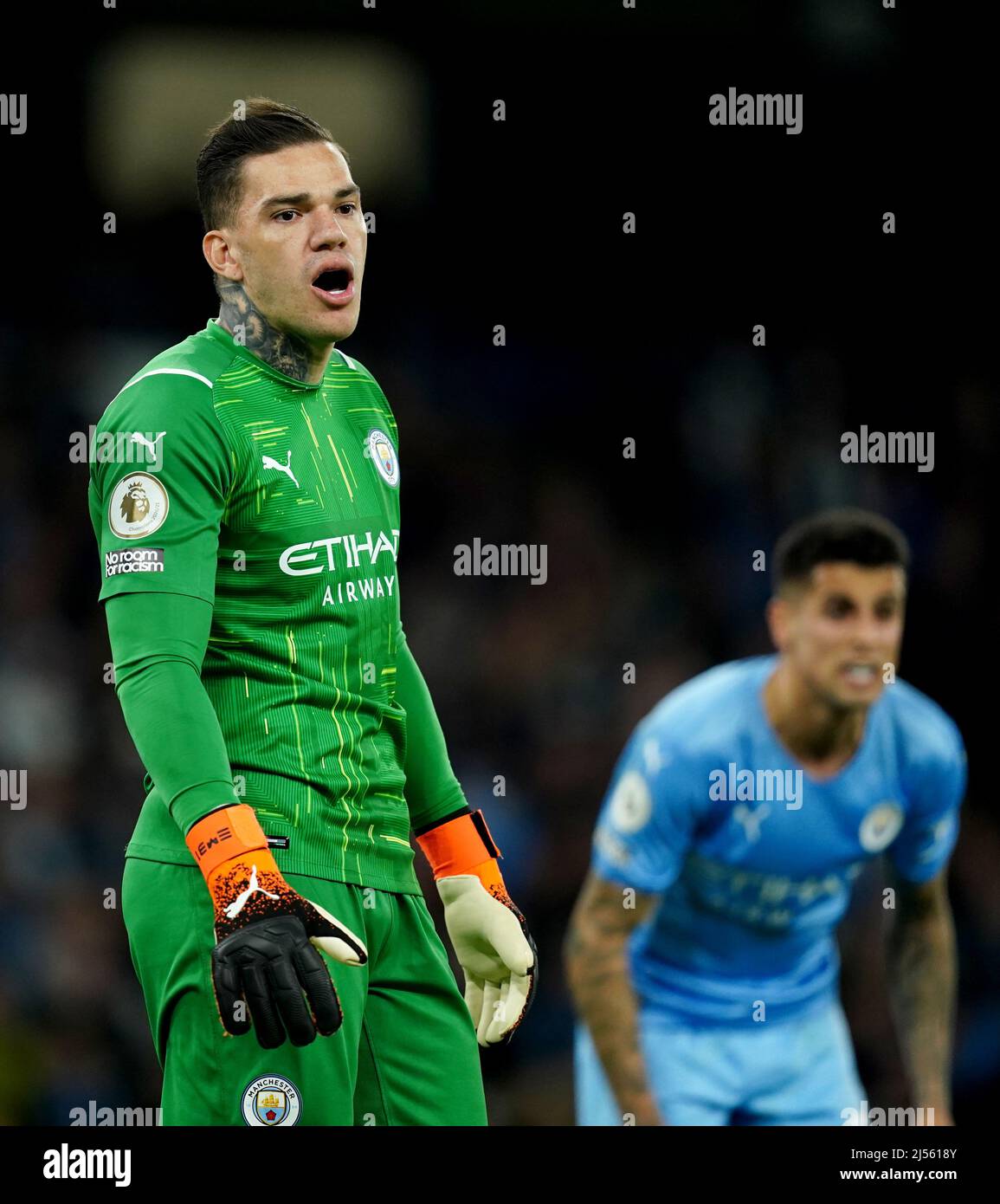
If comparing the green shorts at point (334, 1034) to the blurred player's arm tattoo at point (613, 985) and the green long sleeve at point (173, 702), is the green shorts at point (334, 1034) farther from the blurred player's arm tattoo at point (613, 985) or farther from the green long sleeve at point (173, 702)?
the blurred player's arm tattoo at point (613, 985)

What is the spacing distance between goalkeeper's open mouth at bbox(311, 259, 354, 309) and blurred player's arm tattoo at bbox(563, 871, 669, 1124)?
2.59 metres

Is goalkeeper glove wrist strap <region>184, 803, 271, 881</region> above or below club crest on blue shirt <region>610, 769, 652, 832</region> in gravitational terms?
below

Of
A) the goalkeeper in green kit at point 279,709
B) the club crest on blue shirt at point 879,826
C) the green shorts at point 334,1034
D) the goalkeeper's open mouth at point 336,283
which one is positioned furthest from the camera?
the club crest on blue shirt at point 879,826

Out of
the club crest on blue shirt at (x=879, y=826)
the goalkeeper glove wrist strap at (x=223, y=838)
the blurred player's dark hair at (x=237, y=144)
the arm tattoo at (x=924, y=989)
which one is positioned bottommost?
the arm tattoo at (x=924, y=989)

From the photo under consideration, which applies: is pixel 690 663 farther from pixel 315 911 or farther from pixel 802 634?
pixel 315 911

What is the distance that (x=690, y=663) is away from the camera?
8500 mm

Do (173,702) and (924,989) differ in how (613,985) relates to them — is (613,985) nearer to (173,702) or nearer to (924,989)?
(924,989)

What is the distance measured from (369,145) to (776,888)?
499cm

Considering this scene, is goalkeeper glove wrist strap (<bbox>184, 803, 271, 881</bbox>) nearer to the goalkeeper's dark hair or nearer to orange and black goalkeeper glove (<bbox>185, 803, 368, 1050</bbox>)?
orange and black goalkeeper glove (<bbox>185, 803, 368, 1050</bbox>)

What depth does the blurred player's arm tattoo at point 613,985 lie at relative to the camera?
16.3 feet

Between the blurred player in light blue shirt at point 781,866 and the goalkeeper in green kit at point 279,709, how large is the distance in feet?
6.83

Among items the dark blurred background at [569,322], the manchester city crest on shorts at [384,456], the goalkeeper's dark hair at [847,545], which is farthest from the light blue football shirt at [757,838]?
the dark blurred background at [569,322]

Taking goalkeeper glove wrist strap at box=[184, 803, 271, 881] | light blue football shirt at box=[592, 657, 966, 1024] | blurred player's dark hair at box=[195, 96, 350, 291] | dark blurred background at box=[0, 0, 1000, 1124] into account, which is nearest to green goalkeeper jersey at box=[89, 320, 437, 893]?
goalkeeper glove wrist strap at box=[184, 803, 271, 881]

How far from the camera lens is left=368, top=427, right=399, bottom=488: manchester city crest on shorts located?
3.08 m
